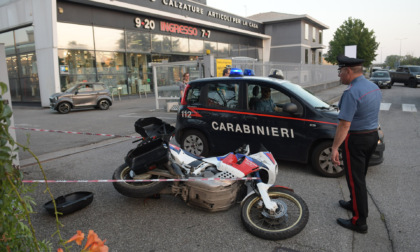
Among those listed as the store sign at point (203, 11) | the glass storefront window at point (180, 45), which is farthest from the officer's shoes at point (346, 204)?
the glass storefront window at point (180, 45)

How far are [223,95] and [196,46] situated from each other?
78.7ft

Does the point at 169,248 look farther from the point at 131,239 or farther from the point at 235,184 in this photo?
the point at 235,184

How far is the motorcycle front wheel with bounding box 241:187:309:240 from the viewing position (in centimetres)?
318

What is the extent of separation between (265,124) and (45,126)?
9.22 m

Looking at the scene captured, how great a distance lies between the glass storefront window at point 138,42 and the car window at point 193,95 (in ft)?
60.2

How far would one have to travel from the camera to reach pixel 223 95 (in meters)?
5.80

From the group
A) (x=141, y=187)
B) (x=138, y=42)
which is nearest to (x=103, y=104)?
(x=138, y=42)

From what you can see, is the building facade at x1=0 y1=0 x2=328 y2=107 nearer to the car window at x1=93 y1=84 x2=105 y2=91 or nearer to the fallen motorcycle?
the car window at x1=93 y1=84 x2=105 y2=91

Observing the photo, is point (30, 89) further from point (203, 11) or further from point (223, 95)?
point (223, 95)

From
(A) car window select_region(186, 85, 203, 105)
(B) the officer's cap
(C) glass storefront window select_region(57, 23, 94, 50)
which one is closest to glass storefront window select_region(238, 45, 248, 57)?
(C) glass storefront window select_region(57, 23, 94, 50)

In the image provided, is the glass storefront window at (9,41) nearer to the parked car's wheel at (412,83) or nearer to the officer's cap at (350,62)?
the officer's cap at (350,62)

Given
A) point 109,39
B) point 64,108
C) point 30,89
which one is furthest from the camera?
point 109,39

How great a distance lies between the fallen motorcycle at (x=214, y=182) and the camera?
3.35m

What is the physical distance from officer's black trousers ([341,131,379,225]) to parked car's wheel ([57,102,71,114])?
15045 millimetres
